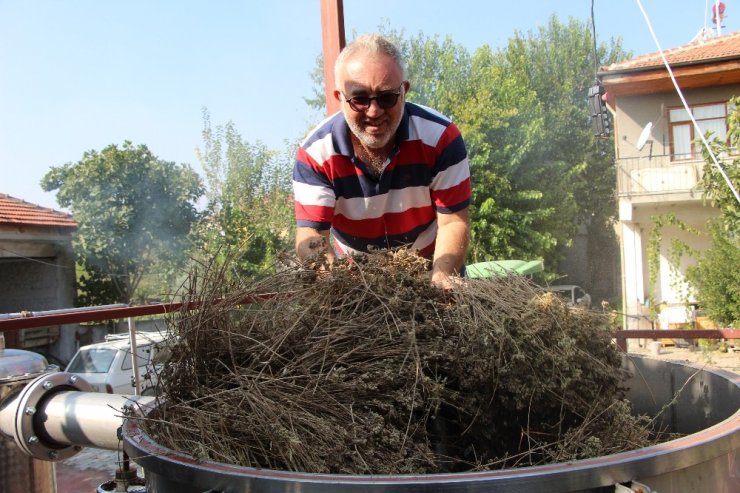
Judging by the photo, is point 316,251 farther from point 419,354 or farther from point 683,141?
point 683,141

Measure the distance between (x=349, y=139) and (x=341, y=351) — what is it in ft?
3.85

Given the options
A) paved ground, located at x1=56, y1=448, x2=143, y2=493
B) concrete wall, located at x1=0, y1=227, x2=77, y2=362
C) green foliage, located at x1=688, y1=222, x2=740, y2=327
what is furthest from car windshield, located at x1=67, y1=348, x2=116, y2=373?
green foliage, located at x1=688, y1=222, x2=740, y2=327

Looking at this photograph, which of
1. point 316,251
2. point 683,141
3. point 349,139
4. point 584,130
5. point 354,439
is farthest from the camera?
point 584,130

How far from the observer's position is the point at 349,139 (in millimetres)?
2551

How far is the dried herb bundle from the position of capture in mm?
1380

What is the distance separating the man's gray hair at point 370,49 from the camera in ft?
7.34

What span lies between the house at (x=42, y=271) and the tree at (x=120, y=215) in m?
0.40

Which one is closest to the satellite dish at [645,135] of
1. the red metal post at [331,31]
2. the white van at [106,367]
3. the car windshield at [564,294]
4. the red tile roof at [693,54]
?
the red tile roof at [693,54]

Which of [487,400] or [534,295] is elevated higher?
[534,295]

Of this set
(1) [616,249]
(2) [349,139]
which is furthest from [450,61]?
(2) [349,139]

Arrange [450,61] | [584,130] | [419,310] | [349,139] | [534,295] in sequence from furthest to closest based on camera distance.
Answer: [584,130]
[450,61]
[349,139]
[534,295]
[419,310]

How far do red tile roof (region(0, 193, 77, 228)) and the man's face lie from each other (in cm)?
1662

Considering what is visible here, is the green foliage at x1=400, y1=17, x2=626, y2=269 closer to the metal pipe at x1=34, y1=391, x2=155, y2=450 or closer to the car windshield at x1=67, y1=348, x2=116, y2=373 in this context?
the car windshield at x1=67, y1=348, x2=116, y2=373

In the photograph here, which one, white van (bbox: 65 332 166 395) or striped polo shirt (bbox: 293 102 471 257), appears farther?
white van (bbox: 65 332 166 395)
